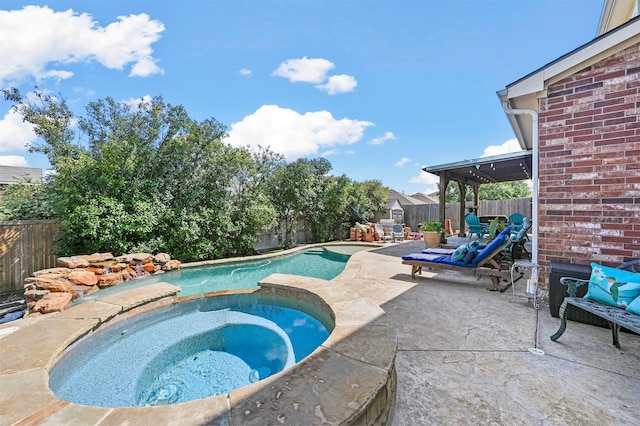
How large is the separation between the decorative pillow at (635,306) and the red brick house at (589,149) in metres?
1.33

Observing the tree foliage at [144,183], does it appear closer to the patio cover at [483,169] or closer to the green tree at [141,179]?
the green tree at [141,179]

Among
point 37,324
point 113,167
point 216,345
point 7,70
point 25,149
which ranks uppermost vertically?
point 7,70

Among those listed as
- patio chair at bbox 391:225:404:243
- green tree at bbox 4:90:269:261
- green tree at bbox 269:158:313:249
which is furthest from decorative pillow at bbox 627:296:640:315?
patio chair at bbox 391:225:404:243

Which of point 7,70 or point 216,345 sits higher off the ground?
point 7,70

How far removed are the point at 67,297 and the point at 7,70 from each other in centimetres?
654

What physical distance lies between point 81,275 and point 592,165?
9.00 m

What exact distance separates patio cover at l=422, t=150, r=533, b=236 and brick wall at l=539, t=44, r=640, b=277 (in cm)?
339

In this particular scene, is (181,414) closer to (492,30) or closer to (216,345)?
(216,345)

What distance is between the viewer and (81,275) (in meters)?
5.44

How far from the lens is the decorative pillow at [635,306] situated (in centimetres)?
244

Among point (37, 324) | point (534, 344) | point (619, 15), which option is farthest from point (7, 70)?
point (619, 15)

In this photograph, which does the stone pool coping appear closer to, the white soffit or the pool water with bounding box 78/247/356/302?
the pool water with bounding box 78/247/356/302

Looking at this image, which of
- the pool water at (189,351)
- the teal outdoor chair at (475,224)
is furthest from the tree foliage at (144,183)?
the teal outdoor chair at (475,224)

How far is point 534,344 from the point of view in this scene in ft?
9.32
